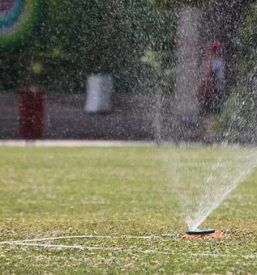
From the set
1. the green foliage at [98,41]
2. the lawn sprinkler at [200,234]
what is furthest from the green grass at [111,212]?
the green foliage at [98,41]

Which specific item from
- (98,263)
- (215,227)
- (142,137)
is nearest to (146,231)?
(215,227)

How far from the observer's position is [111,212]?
351 inches

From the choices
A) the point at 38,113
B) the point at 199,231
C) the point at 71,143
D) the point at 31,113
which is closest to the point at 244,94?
the point at 71,143

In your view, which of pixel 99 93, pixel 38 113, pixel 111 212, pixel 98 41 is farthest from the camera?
pixel 99 93

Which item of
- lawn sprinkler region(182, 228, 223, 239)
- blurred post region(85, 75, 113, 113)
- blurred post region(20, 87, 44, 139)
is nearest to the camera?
lawn sprinkler region(182, 228, 223, 239)

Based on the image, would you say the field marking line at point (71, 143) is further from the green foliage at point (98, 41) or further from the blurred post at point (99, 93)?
the blurred post at point (99, 93)

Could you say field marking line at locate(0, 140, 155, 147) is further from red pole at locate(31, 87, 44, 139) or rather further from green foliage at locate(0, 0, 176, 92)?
green foliage at locate(0, 0, 176, 92)

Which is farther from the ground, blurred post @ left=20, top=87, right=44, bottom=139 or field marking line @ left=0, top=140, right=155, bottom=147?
blurred post @ left=20, top=87, right=44, bottom=139

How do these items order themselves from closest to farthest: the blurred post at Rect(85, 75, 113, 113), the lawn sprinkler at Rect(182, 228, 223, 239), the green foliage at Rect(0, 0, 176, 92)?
the lawn sprinkler at Rect(182, 228, 223, 239) < the green foliage at Rect(0, 0, 176, 92) < the blurred post at Rect(85, 75, 113, 113)

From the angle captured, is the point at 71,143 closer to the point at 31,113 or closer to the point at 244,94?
the point at 31,113

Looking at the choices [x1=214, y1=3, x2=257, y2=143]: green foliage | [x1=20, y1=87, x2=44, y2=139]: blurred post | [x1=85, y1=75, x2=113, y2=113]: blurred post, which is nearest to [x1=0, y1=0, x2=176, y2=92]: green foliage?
[x1=85, y1=75, x2=113, y2=113]: blurred post

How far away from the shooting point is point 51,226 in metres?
7.61

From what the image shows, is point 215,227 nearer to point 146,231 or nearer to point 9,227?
point 146,231

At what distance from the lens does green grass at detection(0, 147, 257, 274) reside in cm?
581
